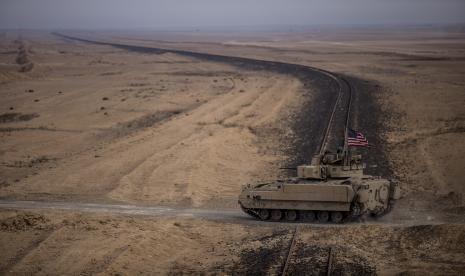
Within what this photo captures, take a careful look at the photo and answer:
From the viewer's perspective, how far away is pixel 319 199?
23188mm

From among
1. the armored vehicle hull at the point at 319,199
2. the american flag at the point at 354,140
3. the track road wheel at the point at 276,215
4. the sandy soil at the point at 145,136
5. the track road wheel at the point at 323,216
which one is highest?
the american flag at the point at 354,140

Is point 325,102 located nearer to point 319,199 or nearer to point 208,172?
point 208,172

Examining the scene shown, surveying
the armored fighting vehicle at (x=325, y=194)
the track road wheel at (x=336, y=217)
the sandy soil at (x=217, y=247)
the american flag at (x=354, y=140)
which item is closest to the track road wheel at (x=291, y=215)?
the armored fighting vehicle at (x=325, y=194)

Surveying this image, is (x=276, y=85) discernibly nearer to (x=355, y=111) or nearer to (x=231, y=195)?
(x=355, y=111)

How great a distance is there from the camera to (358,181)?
2336 cm

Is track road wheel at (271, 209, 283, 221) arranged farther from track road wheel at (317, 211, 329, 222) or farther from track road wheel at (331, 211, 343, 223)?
track road wheel at (331, 211, 343, 223)

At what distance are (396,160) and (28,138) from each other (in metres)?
24.9

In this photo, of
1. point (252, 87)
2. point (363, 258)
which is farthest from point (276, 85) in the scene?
point (363, 258)

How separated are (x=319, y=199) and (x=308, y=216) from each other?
97 cm

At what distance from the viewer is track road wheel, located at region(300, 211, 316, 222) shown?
23.7 m

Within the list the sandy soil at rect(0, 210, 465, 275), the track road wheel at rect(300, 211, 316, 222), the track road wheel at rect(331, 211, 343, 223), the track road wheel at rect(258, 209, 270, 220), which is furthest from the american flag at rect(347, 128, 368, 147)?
the track road wheel at rect(258, 209, 270, 220)

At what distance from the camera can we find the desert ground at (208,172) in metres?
19.8

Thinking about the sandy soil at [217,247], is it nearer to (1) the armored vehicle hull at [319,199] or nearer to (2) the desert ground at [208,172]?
(2) the desert ground at [208,172]

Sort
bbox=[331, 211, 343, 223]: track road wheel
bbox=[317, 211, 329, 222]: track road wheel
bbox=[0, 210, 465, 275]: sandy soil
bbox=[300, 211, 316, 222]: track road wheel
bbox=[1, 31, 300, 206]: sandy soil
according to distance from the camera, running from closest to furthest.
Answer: bbox=[0, 210, 465, 275]: sandy soil, bbox=[331, 211, 343, 223]: track road wheel, bbox=[317, 211, 329, 222]: track road wheel, bbox=[300, 211, 316, 222]: track road wheel, bbox=[1, 31, 300, 206]: sandy soil
